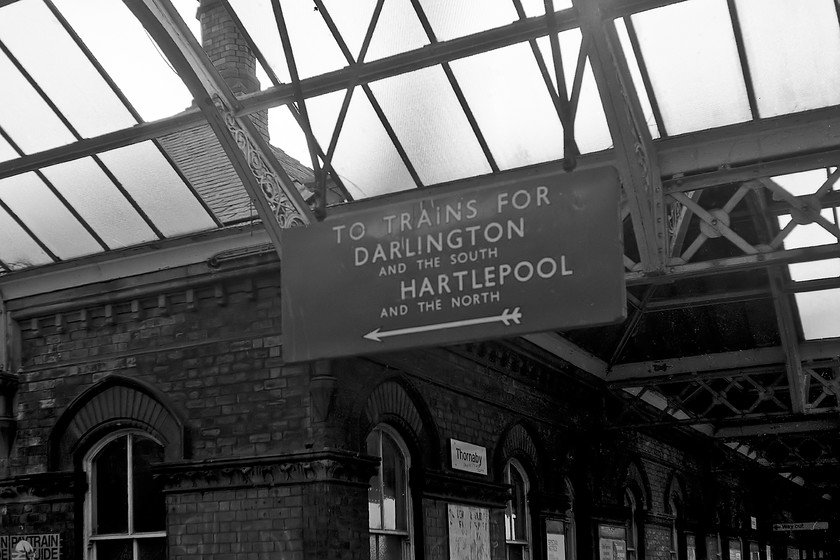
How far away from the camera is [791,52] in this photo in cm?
929

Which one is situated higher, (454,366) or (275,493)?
(454,366)

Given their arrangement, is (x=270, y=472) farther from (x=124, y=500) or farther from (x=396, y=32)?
(x=396, y=32)

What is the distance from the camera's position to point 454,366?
40.3ft

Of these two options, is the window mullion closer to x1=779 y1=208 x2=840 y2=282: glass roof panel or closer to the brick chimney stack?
the brick chimney stack

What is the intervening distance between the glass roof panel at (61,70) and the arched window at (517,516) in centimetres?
643

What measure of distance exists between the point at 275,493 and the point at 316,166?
2.90 m

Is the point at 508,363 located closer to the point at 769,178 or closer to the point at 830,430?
the point at 769,178

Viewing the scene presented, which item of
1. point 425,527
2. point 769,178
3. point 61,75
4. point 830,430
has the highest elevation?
point 61,75

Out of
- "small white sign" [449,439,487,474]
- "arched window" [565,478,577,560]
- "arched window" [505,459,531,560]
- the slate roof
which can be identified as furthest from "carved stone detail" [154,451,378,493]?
"arched window" [565,478,577,560]

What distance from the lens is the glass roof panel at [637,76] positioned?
9.28 meters

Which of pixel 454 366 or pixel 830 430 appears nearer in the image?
pixel 454 366

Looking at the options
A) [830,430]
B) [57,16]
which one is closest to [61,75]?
[57,16]

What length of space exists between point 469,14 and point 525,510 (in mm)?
7217

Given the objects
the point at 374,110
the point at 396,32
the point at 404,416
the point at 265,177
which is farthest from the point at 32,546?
the point at 396,32
